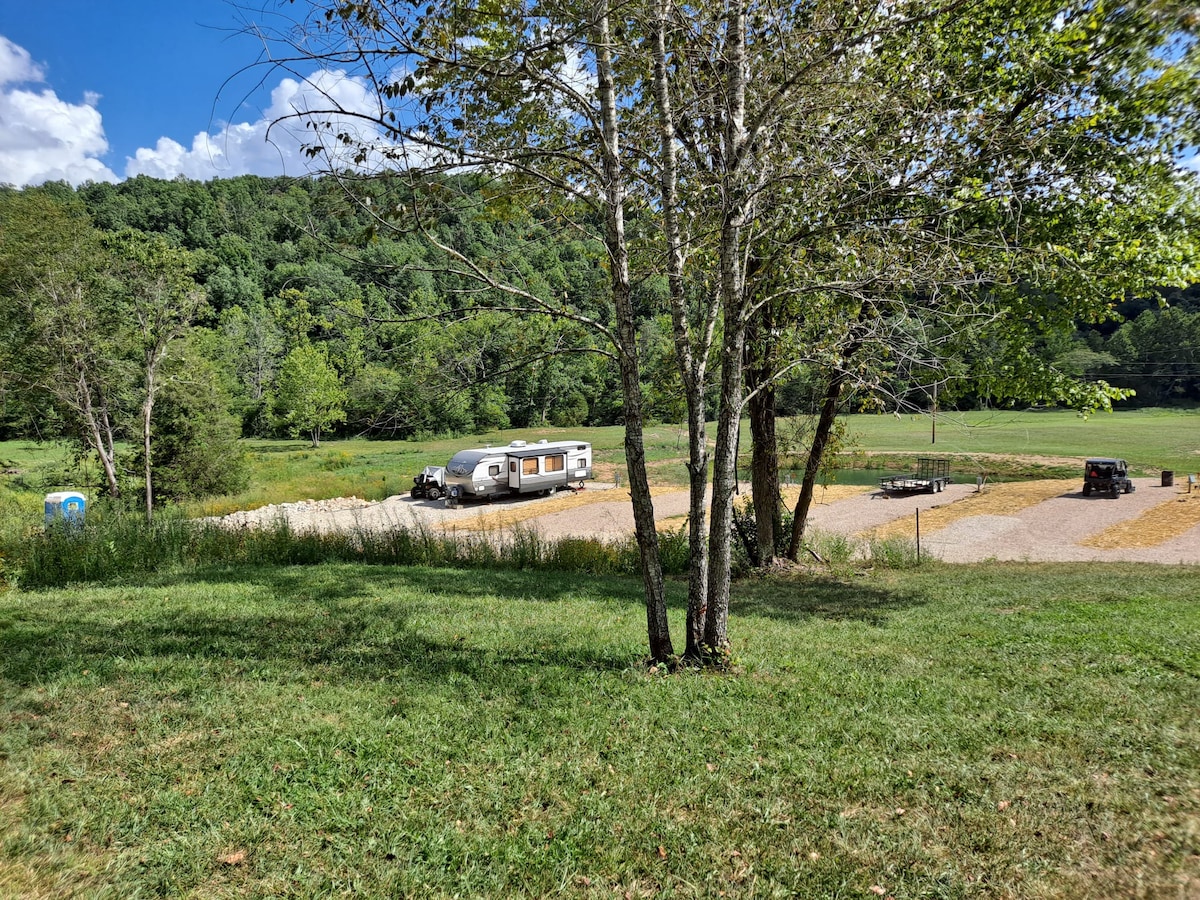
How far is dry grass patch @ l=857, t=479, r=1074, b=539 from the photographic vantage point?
22269 mm

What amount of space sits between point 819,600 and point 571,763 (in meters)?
7.54

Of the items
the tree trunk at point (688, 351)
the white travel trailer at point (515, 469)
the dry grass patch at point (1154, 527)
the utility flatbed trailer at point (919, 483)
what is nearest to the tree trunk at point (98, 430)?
the white travel trailer at point (515, 469)

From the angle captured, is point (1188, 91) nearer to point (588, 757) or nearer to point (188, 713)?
point (588, 757)

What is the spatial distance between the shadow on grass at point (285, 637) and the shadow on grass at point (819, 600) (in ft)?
10.8

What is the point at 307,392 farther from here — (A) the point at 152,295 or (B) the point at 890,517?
(B) the point at 890,517

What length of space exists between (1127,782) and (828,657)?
9.49ft

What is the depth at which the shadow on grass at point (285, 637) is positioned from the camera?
5.40m

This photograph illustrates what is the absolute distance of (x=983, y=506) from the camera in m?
26.8

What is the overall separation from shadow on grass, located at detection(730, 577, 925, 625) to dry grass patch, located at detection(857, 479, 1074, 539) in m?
9.04

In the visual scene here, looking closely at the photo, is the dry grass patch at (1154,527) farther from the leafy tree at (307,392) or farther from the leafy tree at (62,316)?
the leafy tree at (307,392)

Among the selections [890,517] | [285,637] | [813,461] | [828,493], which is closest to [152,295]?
[285,637]

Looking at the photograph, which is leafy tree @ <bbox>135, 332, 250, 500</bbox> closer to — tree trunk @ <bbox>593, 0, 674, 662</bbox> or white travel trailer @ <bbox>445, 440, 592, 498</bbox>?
white travel trailer @ <bbox>445, 440, 592, 498</bbox>

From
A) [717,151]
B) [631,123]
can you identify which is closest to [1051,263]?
[717,151]

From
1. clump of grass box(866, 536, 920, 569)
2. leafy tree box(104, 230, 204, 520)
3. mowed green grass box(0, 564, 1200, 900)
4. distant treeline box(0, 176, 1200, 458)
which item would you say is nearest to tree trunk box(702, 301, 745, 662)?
mowed green grass box(0, 564, 1200, 900)
